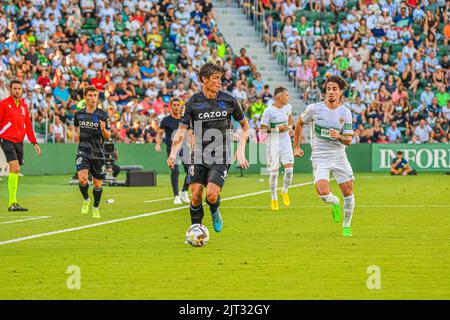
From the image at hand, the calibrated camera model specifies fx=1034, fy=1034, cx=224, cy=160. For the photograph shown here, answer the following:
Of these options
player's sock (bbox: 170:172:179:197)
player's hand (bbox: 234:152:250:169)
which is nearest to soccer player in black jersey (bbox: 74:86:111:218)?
player's sock (bbox: 170:172:179:197)

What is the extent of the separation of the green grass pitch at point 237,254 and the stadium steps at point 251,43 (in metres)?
20.8

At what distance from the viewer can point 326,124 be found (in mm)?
15336

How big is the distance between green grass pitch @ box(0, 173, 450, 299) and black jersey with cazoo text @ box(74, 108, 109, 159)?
124 cm

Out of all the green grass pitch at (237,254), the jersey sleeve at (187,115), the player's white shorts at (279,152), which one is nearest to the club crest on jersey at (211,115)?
the jersey sleeve at (187,115)

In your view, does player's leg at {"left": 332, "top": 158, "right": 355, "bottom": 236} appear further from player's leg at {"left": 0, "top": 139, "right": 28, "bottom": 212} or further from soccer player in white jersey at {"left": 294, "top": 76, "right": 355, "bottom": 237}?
player's leg at {"left": 0, "top": 139, "right": 28, "bottom": 212}

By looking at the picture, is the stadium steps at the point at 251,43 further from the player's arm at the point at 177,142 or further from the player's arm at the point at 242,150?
the player's arm at the point at 177,142

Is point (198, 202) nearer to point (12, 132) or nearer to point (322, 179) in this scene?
point (322, 179)

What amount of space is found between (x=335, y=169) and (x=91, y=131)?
5.52 m

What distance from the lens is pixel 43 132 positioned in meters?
35.5

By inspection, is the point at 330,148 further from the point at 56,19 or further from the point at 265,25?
the point at 265,25

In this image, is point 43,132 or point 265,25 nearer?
point 43,132

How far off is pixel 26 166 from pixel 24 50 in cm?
407

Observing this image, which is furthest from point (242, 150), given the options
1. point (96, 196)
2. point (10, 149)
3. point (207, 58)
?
point (207, 58)
